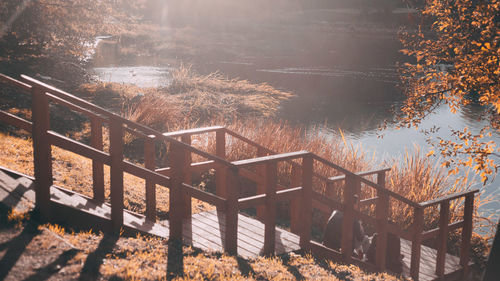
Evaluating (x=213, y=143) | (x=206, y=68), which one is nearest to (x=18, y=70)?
(x=213, y=143)

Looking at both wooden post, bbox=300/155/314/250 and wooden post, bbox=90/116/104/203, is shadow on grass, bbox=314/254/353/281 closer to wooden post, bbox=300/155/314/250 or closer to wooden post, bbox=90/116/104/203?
wooden post, bbox=300/155/314/250

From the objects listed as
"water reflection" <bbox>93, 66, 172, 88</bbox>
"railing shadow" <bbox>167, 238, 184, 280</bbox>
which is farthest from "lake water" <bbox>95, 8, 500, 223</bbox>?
"railing shadow" <bbox>167, 238, 184, 280</bbox>

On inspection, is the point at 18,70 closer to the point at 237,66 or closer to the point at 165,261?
the point at 165,261

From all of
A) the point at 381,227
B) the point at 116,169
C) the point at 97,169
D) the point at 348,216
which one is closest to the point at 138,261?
the point at 116,169

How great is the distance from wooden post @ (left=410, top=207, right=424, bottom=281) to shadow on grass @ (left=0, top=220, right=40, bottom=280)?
457 cm

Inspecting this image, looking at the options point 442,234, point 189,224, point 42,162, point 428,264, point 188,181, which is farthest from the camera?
point 428,264

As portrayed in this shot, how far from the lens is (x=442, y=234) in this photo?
6.79m

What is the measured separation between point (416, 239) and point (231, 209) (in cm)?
293

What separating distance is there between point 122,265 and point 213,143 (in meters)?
7.29

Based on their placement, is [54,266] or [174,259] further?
[174,259]

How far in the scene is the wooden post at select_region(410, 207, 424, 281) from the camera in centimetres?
645

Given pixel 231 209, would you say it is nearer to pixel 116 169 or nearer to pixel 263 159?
pixel 263 159

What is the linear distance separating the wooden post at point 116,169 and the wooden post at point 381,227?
10.3 ft

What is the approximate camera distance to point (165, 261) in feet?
14.5
